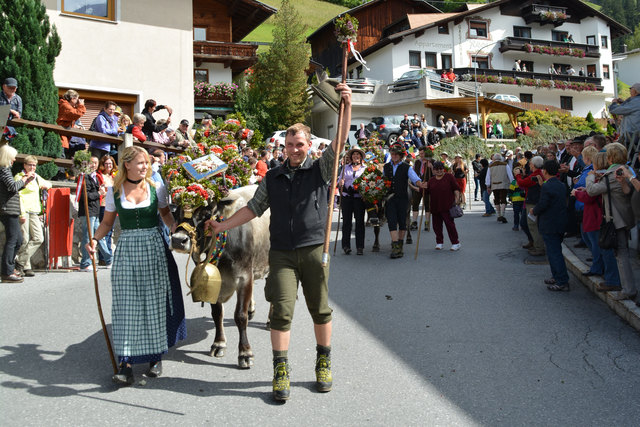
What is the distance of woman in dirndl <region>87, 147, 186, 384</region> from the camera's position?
4.82m

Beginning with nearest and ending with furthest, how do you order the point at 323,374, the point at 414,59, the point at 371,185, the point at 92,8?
the point at 323,374
the point at 371,185
the point at 92,8
the point at 414,59

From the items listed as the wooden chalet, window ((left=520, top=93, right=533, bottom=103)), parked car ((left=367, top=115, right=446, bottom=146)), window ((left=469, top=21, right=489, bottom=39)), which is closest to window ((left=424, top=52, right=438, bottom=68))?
window ((left=469, top=21, right=489, bottom=39))

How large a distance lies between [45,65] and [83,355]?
9585 mm

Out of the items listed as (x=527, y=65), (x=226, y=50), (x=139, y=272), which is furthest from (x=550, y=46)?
(x=139, y=272)

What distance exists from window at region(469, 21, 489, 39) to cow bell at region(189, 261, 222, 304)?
169ft

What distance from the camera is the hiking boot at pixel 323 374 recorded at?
181 inches

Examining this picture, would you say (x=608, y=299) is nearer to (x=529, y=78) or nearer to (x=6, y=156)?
(x=6, y=156)

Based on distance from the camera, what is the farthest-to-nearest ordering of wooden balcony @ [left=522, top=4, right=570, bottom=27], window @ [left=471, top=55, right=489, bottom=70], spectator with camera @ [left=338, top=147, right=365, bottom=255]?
wooden balcony @ [left=522, top=4, right=570, bottom=27] → window @ [left=471, top=55, right=489, bottom=70] → spectator with camera @ [left=338, top=147, right=365, bottom=255]

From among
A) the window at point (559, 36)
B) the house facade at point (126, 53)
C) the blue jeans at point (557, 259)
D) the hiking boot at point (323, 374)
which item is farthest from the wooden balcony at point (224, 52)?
the window at point (559, 36)

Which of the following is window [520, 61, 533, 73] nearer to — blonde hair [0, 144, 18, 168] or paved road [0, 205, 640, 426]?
paved road [0, 205, 640, 426]

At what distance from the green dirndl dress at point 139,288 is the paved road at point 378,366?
34 cm

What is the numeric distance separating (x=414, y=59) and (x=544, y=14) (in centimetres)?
1414

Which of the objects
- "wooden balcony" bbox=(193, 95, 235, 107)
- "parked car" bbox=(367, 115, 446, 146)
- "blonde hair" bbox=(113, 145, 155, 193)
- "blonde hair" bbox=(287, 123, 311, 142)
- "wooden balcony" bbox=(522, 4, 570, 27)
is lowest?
"blonde hair" bbox=(113, 145, 155, 193)

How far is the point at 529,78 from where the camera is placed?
52.3 m
